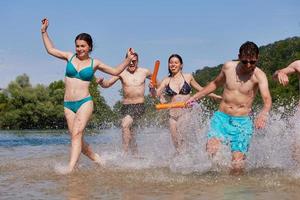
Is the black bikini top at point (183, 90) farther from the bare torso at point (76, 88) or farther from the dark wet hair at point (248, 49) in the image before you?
the dark wet hair at point (248, 49)

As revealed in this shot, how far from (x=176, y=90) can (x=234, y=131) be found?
242 centimetres

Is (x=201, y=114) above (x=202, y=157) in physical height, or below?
above

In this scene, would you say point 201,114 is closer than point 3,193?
No

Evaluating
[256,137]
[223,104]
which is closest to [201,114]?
[256,137]

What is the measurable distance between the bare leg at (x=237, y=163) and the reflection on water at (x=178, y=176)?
10 cm

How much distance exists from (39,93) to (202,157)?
66.7 meters

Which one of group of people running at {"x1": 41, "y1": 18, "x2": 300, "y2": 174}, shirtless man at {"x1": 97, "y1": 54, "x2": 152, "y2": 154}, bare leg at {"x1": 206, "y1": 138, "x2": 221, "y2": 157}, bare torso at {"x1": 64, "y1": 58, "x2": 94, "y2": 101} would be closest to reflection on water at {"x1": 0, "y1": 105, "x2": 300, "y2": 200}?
bare leg at {"x1": 206, "y1": 138, "x2": 221, "y2": 157}

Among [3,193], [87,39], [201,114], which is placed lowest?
[3,193]

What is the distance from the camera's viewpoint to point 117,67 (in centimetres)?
815

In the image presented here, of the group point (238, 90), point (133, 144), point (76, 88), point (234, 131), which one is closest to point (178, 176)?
point (234, 131)

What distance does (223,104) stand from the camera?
25.1 feet

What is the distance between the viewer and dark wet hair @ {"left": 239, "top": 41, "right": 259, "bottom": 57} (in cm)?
705

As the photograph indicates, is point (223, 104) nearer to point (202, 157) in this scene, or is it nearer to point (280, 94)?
point (202, 157)

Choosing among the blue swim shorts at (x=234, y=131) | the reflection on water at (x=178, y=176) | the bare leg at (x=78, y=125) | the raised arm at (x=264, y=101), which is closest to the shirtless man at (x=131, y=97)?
the reflection on water at (x=178, y=176)
